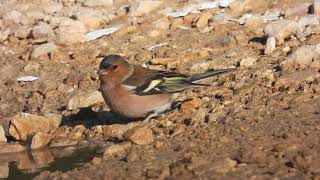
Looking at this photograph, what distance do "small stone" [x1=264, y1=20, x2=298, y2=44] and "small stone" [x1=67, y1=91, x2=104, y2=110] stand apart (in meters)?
2.39

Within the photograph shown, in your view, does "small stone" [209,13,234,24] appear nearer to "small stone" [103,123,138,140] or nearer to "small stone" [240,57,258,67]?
"small stone" [240,57,258,67]

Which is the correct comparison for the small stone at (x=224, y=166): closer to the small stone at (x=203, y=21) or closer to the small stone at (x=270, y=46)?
the small stone at (x=270, y=46)

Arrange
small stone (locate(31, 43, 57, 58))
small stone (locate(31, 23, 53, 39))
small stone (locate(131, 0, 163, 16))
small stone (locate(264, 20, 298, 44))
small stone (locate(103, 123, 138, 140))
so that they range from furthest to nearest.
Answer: small stone (locate(131, 0, 163, 16)) < small stone (locate(31, 23, 53, 39)) < small stone (locate(31, 43, 57, 58)) < small stone (locate(264, 20, 298, 44)) < small stone (locate(103, 123, 138, 140))

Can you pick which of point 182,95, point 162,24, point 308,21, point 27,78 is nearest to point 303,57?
point 308,21

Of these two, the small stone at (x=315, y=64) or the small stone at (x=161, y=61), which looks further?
the small stone at (x=161, y=61)

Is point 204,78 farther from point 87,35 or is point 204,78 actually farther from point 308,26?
point 87,35

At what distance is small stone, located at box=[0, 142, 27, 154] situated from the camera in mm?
8461

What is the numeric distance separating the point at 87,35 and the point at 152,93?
3315 millimetres

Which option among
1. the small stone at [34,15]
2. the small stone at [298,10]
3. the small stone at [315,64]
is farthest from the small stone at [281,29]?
the small stone at [34,15]

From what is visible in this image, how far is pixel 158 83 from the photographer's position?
28.5ft

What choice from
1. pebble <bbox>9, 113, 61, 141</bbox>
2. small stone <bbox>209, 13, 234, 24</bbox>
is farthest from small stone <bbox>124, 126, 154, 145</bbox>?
small stone <bbox>209, 13, 234, 24</bbox>

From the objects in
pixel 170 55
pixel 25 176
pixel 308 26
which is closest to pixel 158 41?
pixel 170 55

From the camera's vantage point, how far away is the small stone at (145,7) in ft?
39.3

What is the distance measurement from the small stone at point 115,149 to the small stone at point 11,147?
4.83 ft
